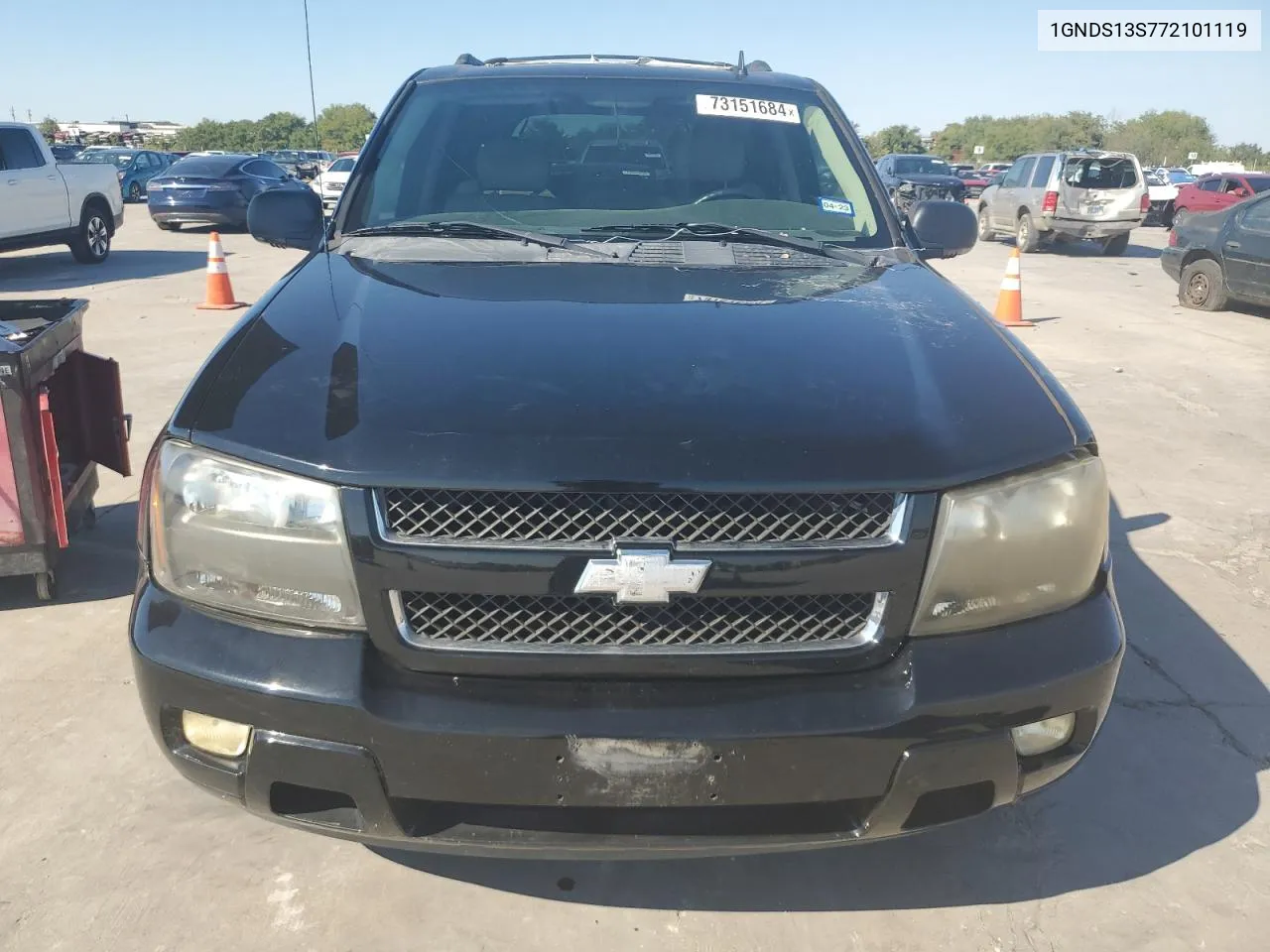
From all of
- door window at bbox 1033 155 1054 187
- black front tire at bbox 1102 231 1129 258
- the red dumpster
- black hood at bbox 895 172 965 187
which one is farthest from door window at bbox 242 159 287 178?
the red dumpster

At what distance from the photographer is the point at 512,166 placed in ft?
10.4

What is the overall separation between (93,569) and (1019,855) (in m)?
3.35

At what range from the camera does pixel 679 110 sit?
10.9 feet

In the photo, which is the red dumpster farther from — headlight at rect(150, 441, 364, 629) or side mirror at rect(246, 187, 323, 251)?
headlight at rect(150, 441, 364, 629)

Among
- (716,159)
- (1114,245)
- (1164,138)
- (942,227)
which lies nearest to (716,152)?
(716,159)

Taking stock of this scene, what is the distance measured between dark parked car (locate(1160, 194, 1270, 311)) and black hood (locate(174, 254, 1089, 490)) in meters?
9.52

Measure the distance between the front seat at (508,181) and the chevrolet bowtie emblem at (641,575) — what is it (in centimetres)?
164

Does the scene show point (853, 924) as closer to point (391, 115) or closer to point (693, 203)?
point (693, 203)

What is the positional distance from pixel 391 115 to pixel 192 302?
8.13m

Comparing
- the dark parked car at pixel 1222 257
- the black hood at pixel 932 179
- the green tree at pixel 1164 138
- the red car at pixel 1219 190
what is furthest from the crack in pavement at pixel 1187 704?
the green tree at pixel 1164 138

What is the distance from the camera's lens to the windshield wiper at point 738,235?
2934 mm

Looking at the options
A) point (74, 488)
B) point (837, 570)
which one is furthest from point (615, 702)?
point (74, 488)

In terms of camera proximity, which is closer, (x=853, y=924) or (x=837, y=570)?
(x=837, y=570)

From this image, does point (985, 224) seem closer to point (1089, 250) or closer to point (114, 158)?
point (1089, 250)
